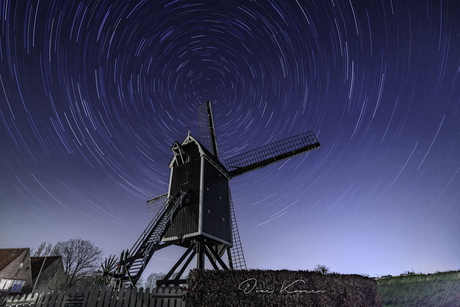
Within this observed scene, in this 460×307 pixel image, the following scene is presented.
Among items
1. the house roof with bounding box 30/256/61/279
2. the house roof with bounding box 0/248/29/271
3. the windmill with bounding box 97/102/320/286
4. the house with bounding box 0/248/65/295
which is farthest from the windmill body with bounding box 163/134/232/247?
the house roof with bounding box 30/256/61/279

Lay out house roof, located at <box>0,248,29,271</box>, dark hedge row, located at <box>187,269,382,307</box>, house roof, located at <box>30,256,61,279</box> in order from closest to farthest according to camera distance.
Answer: dark hedge row, located at <box>187,269,382,307</box> < house roof, located at <box>0,248,29,271</box> < house roof, located at <box>30,256,61,279</box>

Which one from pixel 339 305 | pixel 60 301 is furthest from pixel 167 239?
pixel 339 305

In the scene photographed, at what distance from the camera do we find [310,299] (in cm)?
944

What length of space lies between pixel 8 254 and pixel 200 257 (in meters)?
38.4

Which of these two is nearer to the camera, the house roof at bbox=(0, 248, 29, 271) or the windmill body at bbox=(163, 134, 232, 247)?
the windmill body at bbox=(163, 134, 232, 247)

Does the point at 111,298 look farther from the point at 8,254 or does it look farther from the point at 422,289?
the point at 8,254

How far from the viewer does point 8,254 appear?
1361 inches

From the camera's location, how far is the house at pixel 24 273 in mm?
31750

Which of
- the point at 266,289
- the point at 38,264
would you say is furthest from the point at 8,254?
the point at 266,289

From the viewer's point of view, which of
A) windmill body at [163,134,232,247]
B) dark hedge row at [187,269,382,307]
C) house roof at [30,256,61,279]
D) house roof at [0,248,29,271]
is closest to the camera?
dark hedge row at [187,269,382,307]

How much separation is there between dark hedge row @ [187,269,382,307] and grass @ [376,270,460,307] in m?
10.8

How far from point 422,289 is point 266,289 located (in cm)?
1737

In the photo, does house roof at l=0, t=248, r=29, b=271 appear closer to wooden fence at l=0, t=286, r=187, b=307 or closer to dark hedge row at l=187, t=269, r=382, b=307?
wooden fence at l=0, t=286, r=187, b=307

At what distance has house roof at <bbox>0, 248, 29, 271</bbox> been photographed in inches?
1283
